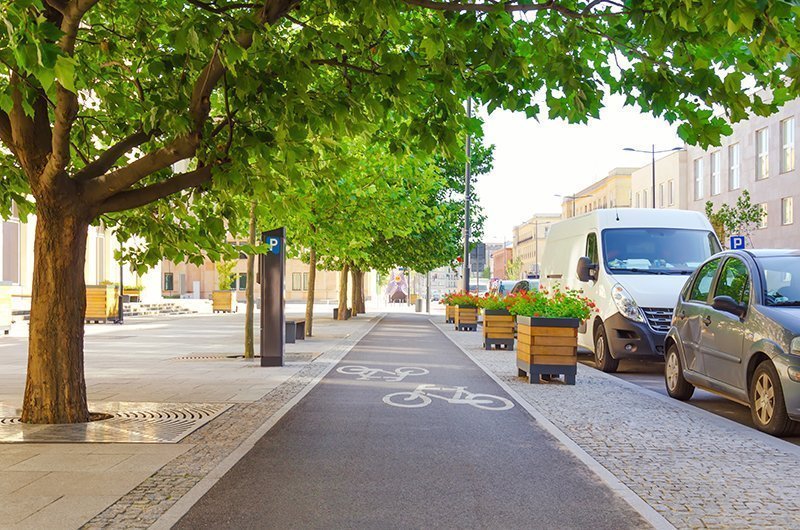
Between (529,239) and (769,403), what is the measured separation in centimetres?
15318

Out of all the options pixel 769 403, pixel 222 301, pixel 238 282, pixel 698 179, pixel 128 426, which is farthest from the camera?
pixel 238 282

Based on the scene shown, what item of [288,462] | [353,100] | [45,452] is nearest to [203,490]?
[288,462]

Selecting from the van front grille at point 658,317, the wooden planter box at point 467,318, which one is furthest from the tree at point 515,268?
the van front grille at point 658,317

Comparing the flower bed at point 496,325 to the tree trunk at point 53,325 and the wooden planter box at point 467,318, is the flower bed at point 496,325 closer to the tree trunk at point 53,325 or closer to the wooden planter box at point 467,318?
the wooden planter box at point 467,318

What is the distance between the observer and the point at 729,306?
895 cm

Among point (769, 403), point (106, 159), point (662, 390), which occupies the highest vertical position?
point (106, 159)

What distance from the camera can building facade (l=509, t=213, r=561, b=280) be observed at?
155 metres

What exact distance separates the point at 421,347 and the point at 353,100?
1334cm

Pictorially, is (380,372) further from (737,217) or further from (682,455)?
(737,217)

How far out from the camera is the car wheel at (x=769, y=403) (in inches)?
316

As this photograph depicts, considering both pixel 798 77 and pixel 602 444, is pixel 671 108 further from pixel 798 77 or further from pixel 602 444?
pixel 602 444

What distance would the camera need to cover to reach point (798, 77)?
6.00 meters

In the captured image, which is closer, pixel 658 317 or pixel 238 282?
pixel 658 317

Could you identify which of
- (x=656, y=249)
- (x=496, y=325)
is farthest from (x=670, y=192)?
(x=656, y=249)
